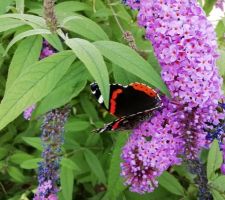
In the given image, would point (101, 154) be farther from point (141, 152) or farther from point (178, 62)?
point (178, 62)

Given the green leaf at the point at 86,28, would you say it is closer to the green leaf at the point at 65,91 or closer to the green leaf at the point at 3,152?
the green leaf at the point at 65,91

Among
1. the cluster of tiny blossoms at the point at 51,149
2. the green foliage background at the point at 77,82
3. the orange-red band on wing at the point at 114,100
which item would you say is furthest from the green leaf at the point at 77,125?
the orange-red band on wing at the point at 114,100

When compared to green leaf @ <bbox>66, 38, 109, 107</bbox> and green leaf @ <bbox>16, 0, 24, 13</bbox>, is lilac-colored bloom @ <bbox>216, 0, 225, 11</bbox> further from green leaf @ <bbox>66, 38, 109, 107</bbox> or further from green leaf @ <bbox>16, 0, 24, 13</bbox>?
green leaf @ <bbox>66, 38, 109, 107</bbox>

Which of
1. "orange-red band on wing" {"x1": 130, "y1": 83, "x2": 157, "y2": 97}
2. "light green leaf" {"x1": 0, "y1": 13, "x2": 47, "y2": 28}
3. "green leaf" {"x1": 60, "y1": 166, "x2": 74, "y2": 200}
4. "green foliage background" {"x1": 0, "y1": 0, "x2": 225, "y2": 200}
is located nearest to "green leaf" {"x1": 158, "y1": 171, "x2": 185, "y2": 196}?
"green foliage background" {"x1": 0, "y1": 0, "x2": 225, "y2": 200}

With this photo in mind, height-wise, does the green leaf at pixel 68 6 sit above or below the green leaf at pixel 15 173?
above

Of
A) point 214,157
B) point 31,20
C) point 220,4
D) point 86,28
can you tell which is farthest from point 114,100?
point 220,4

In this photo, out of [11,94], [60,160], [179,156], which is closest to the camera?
[11,94]

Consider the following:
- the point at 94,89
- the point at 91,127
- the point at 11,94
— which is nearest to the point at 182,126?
the point at 94,89
